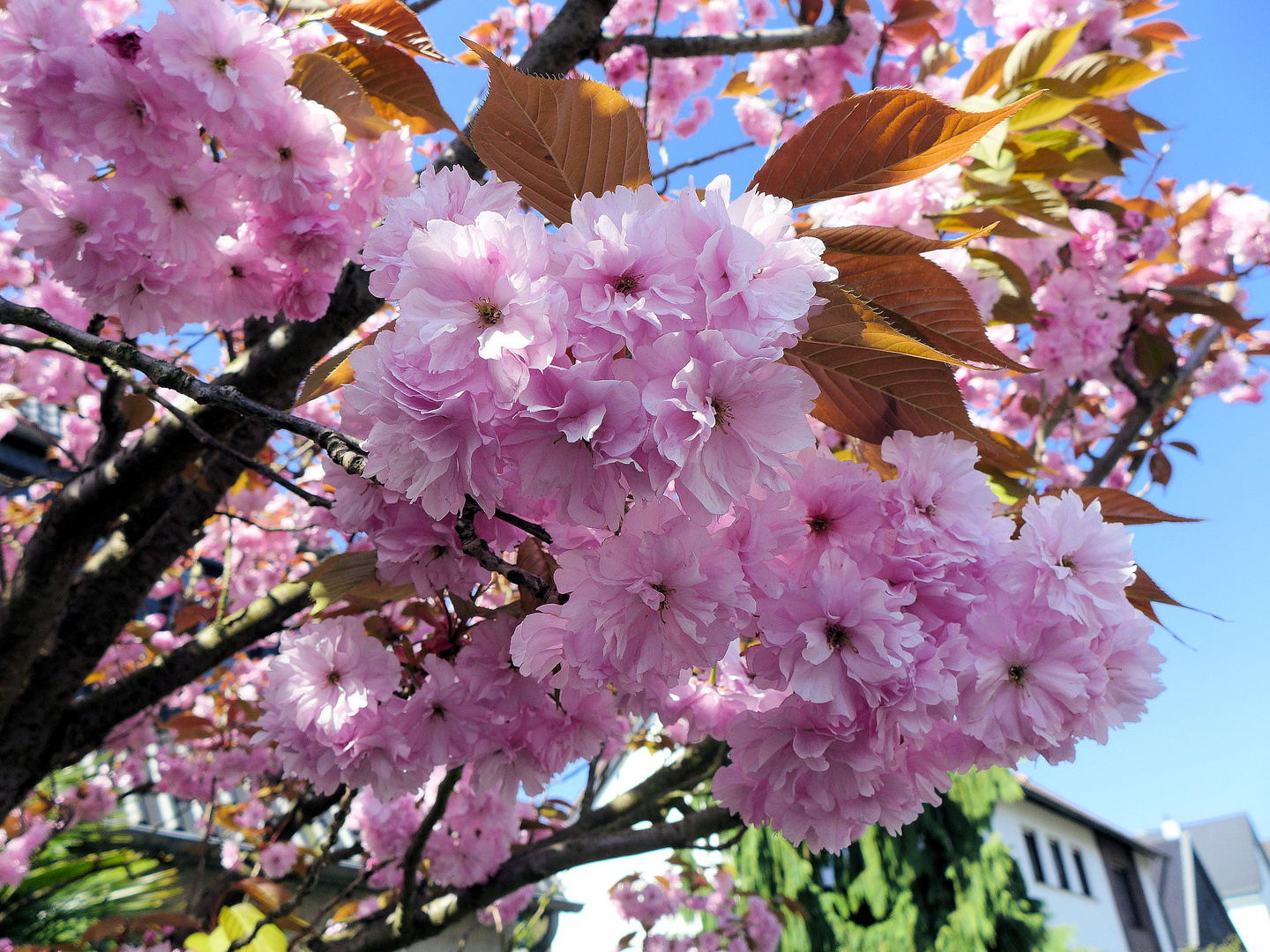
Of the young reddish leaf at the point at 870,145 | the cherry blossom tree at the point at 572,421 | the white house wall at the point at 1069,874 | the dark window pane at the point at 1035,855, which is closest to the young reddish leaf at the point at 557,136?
the cherry blossom tree at the point at 572,421

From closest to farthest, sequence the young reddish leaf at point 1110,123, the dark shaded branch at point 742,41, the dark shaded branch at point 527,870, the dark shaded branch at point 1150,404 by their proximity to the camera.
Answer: the young reddish leaf at point 1110,123 < the dark shaded branch at point 527,870 < the dark shaded branch at point 742,41 < the dark shaded branch at point 1150,404

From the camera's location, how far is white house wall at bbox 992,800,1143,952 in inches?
443

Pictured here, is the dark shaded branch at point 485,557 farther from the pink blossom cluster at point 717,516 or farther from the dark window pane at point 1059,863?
Answer: the dark window pane at point 1059,863

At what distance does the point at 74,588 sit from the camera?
234 cm

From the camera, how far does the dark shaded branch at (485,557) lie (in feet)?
2.58

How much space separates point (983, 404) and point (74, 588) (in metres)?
4.59

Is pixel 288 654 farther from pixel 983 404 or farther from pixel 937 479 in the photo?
pixel 983 404

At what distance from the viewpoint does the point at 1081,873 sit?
43.1 ft

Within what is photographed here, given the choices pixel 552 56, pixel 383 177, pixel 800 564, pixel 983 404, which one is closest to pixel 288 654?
pixel 800 564

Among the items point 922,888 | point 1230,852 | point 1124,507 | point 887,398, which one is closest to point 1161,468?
point 1124,507

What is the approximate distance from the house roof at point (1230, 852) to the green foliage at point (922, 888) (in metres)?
23.1

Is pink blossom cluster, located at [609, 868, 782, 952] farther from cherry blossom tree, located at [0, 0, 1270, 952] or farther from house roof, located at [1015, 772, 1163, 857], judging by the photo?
house roof, located at [1015, 772, 1163, 857]

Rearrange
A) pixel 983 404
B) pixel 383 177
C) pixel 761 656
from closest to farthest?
1. pixel 761 656
2. pixel 383 177
3. pixel 983 404

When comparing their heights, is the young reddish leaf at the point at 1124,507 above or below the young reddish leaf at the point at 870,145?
below
